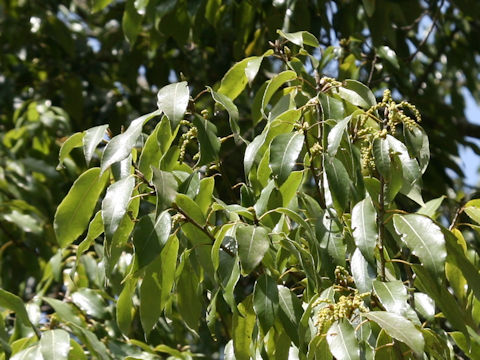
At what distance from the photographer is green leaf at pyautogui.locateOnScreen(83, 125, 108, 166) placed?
1513mm

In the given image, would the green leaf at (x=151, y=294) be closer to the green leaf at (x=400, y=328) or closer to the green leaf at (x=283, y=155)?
the green leaf at (x=283, y=155)

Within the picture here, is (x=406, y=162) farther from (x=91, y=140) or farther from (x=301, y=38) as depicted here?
(x=91, y=140)

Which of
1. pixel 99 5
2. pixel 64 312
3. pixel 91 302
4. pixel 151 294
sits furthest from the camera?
pixel 99 5

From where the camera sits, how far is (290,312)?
144 cm

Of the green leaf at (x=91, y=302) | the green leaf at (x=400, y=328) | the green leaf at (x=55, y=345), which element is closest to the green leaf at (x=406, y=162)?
the green leaf at (x=400, y=328)

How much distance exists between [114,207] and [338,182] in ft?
1.21

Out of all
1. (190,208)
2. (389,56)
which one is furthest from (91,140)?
(389,56)

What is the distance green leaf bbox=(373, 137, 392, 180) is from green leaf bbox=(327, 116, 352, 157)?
Answer: 0.06m

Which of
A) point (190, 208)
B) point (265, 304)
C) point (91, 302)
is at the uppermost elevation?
point (190, 208)

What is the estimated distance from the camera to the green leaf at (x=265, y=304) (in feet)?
4.53

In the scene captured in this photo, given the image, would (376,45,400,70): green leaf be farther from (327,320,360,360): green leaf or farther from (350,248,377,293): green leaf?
(327,320,360,360): green leaf

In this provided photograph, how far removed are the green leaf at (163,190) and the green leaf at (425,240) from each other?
0.38m

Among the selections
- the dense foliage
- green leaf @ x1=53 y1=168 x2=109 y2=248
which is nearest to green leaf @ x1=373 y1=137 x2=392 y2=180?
the dense foliage

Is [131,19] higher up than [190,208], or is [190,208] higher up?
[190,208]
